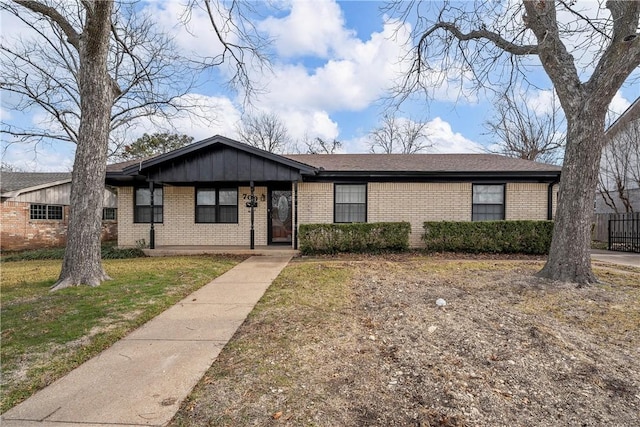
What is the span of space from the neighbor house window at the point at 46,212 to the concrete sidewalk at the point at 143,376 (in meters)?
15.3

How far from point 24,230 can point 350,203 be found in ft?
48.7

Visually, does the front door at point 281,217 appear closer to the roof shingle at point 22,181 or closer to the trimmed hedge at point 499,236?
the trimmed hedge at point 499,236

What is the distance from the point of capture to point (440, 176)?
37.9 ft

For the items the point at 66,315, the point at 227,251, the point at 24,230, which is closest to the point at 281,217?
the point at 227,251

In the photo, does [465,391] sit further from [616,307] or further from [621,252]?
[621,252]

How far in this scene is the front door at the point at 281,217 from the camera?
12672 mm

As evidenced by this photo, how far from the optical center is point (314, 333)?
393 cm

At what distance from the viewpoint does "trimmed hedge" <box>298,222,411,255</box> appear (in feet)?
34.7

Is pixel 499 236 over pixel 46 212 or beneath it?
beneath

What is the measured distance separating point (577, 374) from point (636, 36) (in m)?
5.97

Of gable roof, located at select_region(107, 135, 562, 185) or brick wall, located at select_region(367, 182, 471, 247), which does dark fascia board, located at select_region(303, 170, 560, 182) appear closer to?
gable roof, located at select_region(107, 135, 562, 185)

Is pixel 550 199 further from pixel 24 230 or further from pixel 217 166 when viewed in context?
pixel 24 230

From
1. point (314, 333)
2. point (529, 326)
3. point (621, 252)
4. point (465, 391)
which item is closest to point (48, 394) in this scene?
A: point (314, 333)

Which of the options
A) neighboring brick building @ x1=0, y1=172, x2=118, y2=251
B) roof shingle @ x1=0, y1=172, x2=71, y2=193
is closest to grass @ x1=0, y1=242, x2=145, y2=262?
neighboring brick building @ x1=0, y1=172, x2=118, y2=251
